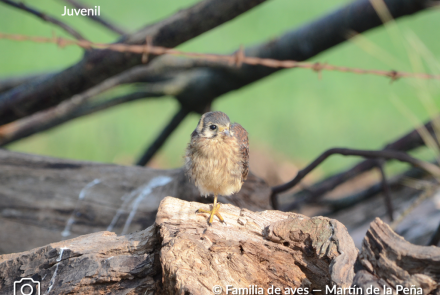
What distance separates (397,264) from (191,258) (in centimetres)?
80

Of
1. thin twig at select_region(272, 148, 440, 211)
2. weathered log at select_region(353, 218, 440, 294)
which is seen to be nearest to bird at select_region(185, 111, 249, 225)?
thin twig at select_region(272, 148, 440, 211)

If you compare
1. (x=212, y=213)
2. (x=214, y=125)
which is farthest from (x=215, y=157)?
(x=212, y=213)

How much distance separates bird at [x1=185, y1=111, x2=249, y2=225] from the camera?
90.9 inches

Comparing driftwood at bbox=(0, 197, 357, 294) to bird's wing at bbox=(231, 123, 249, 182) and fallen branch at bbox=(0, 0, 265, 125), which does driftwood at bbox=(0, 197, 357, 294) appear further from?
fallen branch at bbox=(0, 0, 265, 125)

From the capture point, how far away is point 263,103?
811 cm

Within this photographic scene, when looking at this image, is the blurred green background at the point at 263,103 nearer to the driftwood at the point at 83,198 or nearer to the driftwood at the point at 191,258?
the driftwood at the point at 83,198

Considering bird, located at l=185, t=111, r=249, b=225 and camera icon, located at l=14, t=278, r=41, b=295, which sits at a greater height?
bird, located at l=185, t=111, r=249, b=225

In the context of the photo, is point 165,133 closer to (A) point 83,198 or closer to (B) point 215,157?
(A) point 83,198

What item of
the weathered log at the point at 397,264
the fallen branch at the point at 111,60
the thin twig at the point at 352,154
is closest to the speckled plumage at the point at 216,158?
the thin twig at the point at 352,154

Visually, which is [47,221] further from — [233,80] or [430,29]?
[430,29]

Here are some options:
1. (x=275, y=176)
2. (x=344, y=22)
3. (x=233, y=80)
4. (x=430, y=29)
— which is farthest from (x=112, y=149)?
(x=430, y=29)

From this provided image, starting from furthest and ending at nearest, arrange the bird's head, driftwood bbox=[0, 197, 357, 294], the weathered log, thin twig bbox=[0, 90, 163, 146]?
thin twig bbox=[0, 90, 163, 146], the bird's head, driftwood bbox=[0, 197, 357, 294], the weathered log

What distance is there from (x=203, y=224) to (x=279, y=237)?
1.16ft


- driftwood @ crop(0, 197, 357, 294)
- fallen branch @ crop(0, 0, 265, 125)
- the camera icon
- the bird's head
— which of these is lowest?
the camera icon
